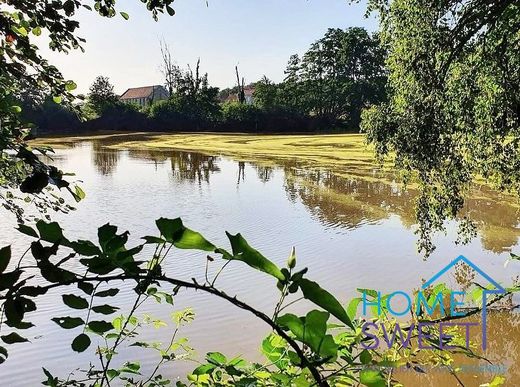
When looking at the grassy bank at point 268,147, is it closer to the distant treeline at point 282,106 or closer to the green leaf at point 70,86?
the distant treeline at point 282,106

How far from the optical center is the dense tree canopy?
716 centimetres

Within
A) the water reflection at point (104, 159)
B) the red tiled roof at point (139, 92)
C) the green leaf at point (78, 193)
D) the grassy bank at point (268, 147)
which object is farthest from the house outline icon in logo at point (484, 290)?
the red tiled roof at point (139, 92)

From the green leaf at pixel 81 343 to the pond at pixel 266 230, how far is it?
41.9 inches

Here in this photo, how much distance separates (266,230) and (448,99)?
637 cm

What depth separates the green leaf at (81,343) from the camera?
769 millimetres

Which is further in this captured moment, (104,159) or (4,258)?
(104,159)

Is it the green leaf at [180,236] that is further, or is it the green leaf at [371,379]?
the green leaf at [371,379]

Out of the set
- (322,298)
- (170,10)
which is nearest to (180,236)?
(322,298)

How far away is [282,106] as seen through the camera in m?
54.2

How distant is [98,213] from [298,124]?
4145 centimetres

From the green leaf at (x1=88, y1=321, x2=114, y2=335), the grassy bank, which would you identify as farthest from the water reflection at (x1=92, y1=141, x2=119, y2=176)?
the green leaf at (x1=88, y1=321, x2=114, y2=335)

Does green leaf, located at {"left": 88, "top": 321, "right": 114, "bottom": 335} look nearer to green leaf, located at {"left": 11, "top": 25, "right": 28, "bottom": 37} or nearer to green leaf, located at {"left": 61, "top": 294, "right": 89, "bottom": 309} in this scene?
green leaf, located at {"left": 61, "top": 294, "right": 89, "bottom": 309}

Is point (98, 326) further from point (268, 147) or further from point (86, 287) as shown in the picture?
point (268, 147)

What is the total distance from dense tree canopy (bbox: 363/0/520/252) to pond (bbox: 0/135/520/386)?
6.25 ft
